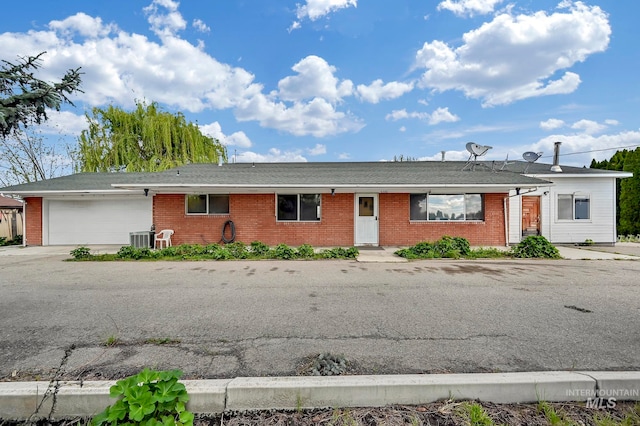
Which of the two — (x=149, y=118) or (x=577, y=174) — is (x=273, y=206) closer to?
(x=577, y=174)

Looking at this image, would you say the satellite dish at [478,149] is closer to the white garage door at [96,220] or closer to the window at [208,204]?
the window at [208,204]

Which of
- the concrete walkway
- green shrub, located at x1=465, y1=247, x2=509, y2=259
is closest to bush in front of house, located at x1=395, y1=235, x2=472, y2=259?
green shrub, located at x1=465, y1=247, x2=509, y2=259

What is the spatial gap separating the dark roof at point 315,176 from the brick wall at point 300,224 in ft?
2.95

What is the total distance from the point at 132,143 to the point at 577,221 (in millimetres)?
26613

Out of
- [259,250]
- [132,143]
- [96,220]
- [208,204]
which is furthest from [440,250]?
[132,143]

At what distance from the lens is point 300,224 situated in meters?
12.9

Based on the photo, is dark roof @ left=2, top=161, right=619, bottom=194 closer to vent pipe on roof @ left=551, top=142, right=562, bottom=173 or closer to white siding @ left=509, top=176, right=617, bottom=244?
vent pipe on roof @ left=551, top=142, right=562, bottom=173

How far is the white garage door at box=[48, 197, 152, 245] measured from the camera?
14.0 m

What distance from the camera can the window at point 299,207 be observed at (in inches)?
508

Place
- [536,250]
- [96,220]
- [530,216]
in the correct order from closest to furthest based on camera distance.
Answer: [536,250] < [530,216] < [96,220]

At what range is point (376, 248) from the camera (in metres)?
12.2

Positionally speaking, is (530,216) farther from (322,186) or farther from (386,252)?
(322,186)

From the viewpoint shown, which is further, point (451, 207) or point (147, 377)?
point (451, 207)

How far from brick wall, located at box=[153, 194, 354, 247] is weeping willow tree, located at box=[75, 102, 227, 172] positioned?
35.0 ft
